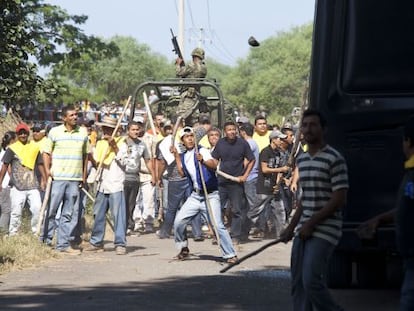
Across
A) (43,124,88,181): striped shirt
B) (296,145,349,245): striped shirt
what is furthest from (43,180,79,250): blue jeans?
(296,145,349,245): striped shirt

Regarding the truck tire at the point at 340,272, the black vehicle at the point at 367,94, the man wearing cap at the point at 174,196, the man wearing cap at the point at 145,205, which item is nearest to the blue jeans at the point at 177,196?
the man wearing cap at the point at 174,196

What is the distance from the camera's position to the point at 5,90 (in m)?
17.2

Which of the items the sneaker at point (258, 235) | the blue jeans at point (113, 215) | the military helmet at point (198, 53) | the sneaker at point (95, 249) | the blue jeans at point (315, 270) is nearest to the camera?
the blue jeans at point (315, 270)

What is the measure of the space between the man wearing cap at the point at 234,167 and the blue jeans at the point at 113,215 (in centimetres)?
197

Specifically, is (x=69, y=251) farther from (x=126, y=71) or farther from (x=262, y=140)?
(x=126, y=71)

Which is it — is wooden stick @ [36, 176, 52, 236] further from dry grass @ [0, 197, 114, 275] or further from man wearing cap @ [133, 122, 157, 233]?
man wearing cap @ [133, 122, 157, 233]

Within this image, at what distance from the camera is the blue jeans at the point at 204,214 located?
45.6ft

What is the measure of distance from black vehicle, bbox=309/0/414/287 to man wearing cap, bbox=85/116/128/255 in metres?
6.80

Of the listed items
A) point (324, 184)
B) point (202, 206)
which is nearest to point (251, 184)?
point (202, 206)

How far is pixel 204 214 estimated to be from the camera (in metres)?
14.2

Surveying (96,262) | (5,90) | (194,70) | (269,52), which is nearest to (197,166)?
(96,262)

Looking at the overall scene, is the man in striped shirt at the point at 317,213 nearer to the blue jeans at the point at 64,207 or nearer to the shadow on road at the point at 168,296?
the shadow on road at the point at 168,296

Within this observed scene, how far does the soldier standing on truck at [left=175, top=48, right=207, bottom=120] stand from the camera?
2070 cm

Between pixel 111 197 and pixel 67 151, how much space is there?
35.4 inches
